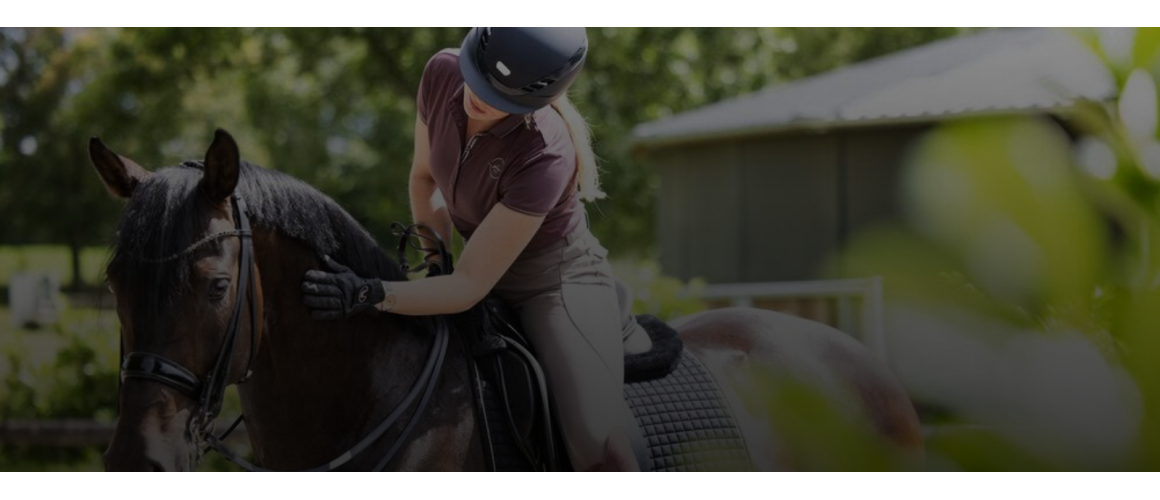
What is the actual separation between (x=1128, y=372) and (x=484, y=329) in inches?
76.0

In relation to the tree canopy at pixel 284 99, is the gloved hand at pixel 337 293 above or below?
below

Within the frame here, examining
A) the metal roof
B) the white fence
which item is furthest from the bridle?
the metal roof

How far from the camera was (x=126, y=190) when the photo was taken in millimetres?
2404


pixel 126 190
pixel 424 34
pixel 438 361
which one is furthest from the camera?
pixel 424 34

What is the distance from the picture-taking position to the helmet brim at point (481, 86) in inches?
102

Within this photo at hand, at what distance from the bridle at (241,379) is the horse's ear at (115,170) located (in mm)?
208

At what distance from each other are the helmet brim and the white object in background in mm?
6744

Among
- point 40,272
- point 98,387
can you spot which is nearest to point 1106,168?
point 98,387

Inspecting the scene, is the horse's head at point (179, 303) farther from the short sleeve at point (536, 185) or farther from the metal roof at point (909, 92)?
the metal roof at point (909, 92)

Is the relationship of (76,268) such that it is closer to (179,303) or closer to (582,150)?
(582,150)

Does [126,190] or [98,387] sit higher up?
[126,190]

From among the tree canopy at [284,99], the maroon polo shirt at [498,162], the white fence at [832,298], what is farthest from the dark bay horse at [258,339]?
the tree canopy at [284,99]

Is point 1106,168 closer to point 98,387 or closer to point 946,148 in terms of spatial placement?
point 946,148

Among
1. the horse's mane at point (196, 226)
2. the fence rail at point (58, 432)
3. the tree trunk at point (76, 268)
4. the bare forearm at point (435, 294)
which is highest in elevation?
the horse's mane at point (196, 226)
